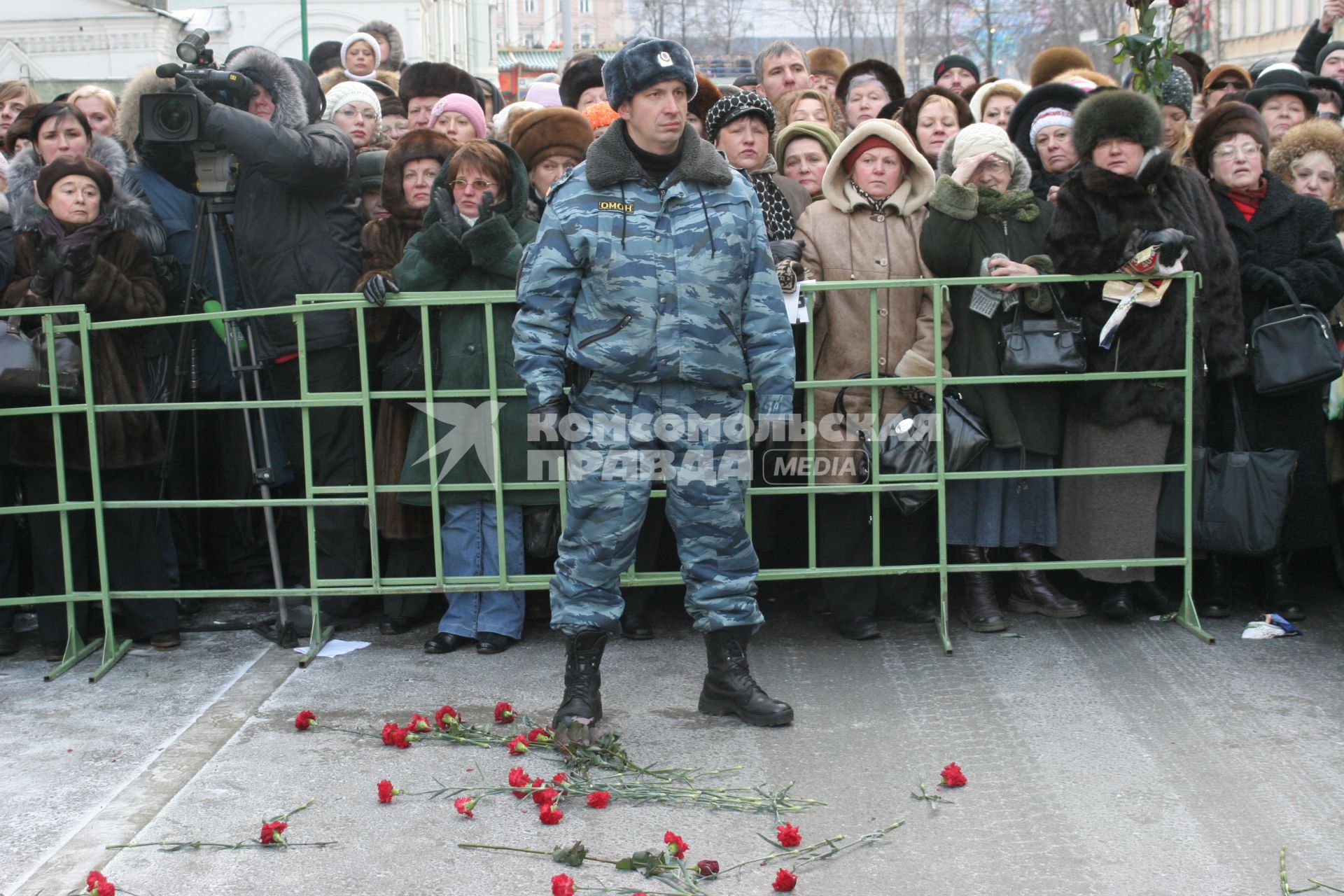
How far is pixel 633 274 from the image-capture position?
4.51 metres

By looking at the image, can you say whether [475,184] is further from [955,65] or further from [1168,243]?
[955,65]

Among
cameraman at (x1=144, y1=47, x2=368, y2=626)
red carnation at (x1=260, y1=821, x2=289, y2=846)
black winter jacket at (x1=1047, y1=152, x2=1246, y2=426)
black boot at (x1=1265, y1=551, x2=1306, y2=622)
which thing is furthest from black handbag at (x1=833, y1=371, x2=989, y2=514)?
red carnation at (x1=260, y1=821, x2=289, y2=846)

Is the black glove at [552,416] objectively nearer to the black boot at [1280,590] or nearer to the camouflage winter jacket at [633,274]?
the camouflage winter jacket at [633,274]

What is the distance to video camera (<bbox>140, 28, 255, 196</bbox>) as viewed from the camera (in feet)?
18.3

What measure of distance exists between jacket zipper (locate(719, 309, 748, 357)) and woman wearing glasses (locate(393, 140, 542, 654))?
3.87 ft

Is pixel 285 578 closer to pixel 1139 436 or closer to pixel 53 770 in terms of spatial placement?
pixel 53 770

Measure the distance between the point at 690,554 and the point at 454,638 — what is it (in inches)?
54.5

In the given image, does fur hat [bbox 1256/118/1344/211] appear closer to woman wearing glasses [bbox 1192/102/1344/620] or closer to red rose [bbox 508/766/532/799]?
woman wearing glasses [bbox 1192/102/1344/620]

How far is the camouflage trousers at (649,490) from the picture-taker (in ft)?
15.2

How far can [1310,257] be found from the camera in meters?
5.81

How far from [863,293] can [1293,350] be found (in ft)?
5.60

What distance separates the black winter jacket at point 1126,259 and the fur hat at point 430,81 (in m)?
3.48

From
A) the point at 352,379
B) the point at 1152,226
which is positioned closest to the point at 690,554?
the point at 352,379

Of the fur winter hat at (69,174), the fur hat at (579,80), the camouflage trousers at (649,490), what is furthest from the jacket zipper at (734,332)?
the fur hat at (579,80)
